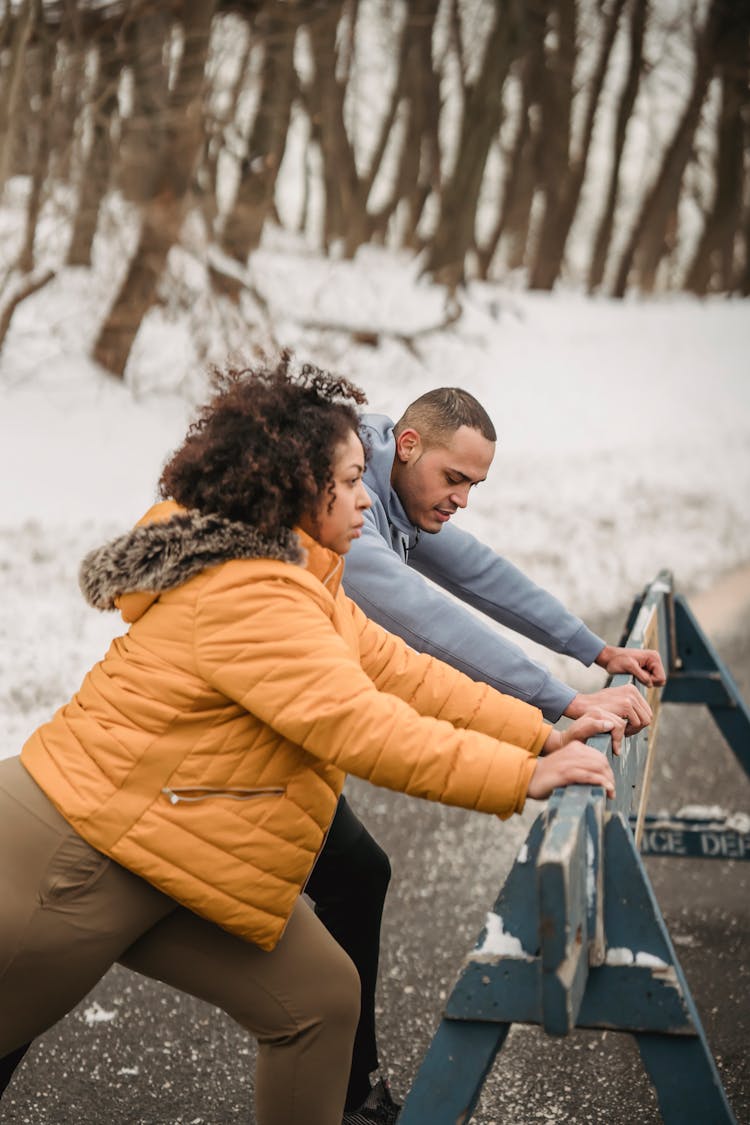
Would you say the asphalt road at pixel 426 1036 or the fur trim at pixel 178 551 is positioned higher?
the fur trim at pixel 178 551

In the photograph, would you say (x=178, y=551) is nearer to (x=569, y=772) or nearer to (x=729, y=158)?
(x=569, y=772)

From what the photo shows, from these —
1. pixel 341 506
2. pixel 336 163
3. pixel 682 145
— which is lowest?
pixel 341 506

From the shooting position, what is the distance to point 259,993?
2.31 m

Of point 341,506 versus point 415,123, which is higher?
point 415,123

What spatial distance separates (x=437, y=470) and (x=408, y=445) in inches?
4.5

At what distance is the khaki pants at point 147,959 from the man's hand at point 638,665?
141 cm

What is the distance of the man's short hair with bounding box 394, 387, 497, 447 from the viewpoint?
3422 millimetres

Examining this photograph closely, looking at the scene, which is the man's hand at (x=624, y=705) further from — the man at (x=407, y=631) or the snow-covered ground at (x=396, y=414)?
the snow-covered ground at (x=396, y=414)

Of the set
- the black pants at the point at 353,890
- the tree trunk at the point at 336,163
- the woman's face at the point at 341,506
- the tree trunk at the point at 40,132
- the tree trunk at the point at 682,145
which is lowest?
the black pants at the point at 353,890

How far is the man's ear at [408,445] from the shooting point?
3436mm

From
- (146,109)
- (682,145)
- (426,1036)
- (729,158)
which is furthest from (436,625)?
(729,158)

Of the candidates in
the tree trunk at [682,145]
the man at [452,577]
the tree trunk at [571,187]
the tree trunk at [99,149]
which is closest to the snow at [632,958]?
the man at [452,577]

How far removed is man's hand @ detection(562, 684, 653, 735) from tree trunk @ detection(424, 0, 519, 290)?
1701 centimetres

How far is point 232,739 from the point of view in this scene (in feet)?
7.37
